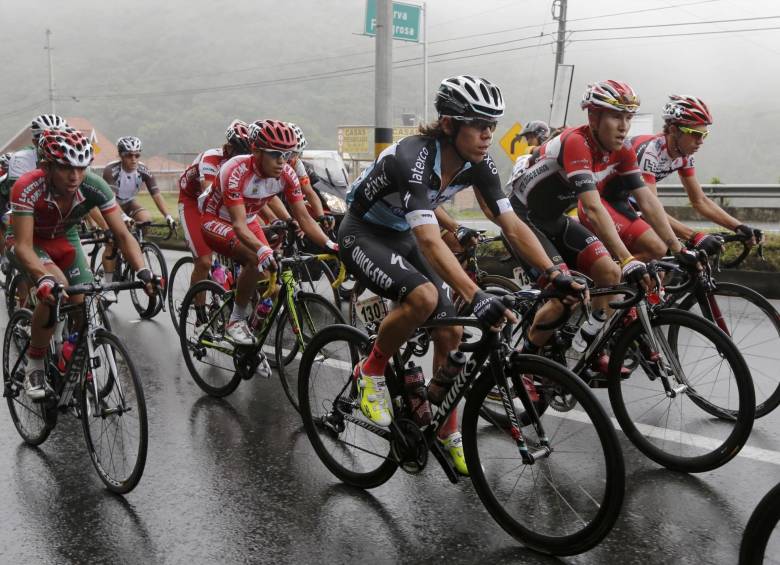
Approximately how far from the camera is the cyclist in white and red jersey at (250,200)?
6082 millimetres

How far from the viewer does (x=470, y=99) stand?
3.95m

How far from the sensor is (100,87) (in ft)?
574

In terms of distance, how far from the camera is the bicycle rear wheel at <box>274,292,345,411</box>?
17.8ft

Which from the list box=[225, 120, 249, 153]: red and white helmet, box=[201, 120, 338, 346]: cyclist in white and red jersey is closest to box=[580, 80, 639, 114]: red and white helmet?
box=[201, 120, 338, 346]: cyclist in white and red jersey

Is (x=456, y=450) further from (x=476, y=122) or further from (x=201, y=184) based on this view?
(x=201, y=184)

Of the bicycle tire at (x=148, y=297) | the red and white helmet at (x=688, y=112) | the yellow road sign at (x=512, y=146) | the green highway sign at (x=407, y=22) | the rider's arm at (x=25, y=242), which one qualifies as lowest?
the bicycle tire at (x=148, y=297)

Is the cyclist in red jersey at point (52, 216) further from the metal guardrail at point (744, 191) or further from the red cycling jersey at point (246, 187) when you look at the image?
the metal guardrail at point (744, 191)

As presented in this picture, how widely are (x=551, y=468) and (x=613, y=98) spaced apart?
2656 mm

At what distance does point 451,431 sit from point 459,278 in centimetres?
86

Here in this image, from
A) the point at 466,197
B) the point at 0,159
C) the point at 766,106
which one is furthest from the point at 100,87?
the point at 0,159

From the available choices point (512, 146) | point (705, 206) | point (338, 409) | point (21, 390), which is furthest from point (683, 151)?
point (512, 146)

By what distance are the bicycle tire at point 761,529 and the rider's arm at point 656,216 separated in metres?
2.79

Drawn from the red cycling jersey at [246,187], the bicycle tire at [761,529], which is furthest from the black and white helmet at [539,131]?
the bicycle tire at [761,529]

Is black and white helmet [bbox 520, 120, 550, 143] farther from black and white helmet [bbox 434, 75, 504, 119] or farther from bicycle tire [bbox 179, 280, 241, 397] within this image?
black and white helmet [bbox 434, 75, 504, 119]
